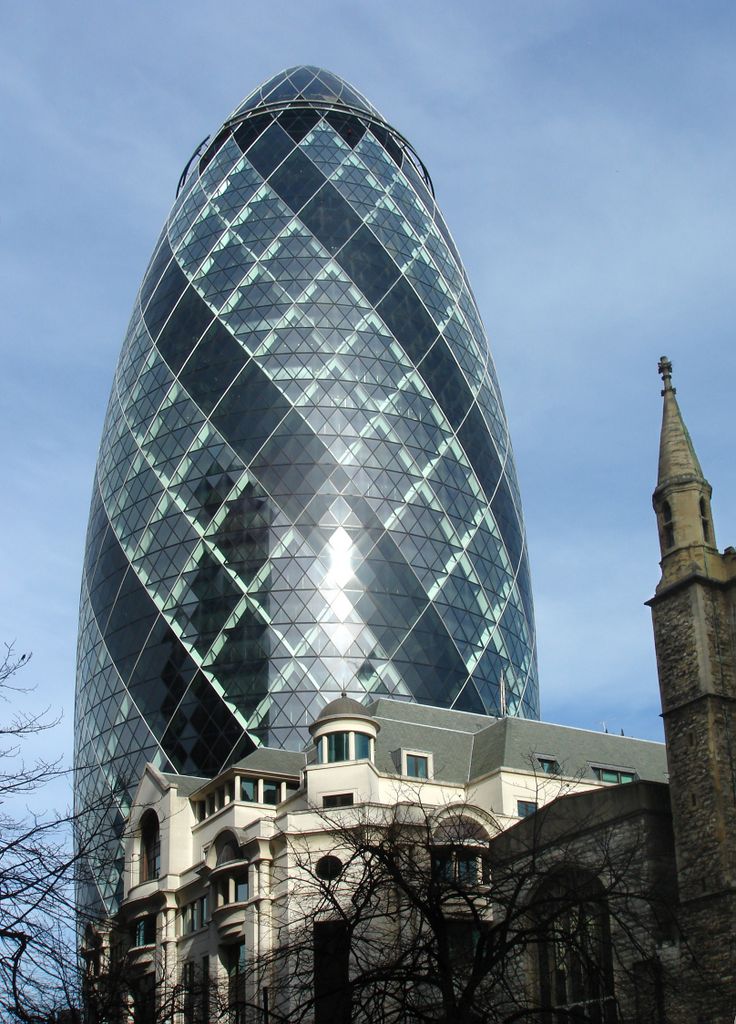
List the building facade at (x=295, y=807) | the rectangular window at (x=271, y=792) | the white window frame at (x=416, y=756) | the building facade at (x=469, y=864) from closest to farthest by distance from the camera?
the building facade at (x=469, y=864) < the building facade at (x=295, y=807) < the white window frame at (x=416, y=756) < the rectangular window at (x=271, y=792)

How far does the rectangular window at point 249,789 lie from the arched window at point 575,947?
42.1 ft

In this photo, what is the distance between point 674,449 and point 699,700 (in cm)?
618

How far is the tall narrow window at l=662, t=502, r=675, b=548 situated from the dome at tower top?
3965cm

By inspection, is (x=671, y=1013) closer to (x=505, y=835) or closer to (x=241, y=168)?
(x=505, y=835)

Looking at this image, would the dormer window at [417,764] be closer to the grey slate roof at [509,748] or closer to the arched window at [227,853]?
the grey slate roof at [509,748]

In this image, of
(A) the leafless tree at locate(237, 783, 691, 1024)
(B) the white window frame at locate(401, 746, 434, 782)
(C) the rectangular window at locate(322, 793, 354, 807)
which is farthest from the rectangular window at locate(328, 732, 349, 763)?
(A) the leafless tree at locate(237, 783, 691, 1024)

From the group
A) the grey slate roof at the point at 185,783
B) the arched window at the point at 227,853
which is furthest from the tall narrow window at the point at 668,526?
the grey slate roof at the point at 185,783

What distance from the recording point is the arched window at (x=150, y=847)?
40656 mm

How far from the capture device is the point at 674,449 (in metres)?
30.0

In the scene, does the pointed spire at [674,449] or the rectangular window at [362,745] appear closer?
the pointed spire at [674,449]

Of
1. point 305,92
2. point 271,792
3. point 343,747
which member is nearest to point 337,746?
point 343,747

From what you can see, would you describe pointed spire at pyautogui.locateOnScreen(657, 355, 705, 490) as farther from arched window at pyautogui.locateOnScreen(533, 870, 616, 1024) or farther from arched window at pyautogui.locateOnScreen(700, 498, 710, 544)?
arched window at pyautogui.locateOnScreen(533, 870, 616, 1024)

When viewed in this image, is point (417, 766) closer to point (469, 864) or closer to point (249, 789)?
point (249, 789)

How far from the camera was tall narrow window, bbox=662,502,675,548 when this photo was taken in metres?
28.8
